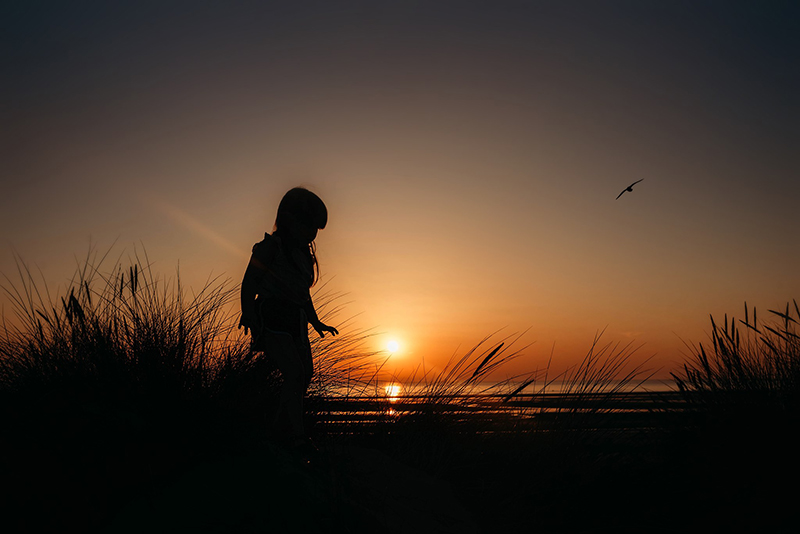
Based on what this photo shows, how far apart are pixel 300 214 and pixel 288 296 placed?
1.87ft

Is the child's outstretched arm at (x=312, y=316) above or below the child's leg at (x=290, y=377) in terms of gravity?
above

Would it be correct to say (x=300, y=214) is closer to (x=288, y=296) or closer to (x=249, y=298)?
A: (x=288, y=296)

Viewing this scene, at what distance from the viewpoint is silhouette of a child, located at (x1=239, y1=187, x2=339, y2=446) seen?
3.31 metres

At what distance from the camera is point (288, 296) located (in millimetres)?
3523

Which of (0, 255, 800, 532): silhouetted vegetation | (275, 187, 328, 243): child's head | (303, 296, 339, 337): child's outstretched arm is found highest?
(275, 187, 328, 243): child's head

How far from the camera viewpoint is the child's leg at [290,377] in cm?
325

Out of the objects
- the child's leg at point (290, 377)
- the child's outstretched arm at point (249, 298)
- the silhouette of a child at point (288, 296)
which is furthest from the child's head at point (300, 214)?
the child's leg at point (290, 377)

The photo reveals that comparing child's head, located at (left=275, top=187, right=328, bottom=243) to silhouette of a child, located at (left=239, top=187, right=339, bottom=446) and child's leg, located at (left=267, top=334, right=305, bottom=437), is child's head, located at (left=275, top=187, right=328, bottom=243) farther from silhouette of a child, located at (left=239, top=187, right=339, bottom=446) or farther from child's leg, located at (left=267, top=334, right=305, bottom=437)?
child's leg, located at (left=267, top=334, right=305, bottom=437)

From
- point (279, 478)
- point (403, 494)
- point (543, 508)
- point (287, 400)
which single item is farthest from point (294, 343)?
point (543, 508)

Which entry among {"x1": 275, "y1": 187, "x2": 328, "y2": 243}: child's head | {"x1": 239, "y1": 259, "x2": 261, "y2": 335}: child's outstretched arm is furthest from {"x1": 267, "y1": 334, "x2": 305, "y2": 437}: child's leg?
{"x1": 275, "y1": 187, "x2": 328, "y2": 243}: child's head

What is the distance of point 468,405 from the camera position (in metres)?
4.81

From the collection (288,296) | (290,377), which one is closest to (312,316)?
(288,296)

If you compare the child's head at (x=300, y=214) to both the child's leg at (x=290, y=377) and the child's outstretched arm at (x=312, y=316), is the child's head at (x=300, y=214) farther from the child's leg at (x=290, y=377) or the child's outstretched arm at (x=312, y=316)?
the child's leg at (x=290, y=377)

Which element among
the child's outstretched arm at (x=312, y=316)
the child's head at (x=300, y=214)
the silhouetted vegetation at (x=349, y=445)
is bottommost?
the silhouetted vegetation at (x=349, y=445)
